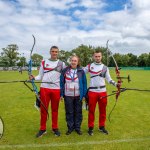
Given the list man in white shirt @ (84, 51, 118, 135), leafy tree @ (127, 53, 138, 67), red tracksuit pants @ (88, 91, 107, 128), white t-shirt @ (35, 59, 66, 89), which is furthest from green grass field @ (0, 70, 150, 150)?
leafy tree @ (127, 53, 138, 67)

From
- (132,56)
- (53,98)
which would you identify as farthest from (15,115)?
(132,56)

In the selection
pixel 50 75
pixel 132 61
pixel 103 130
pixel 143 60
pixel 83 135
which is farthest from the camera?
pixel 132 61

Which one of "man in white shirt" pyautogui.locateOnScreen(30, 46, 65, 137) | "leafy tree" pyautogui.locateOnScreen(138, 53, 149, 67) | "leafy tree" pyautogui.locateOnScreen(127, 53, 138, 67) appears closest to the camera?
"man in white shirt" pyautogui.locateOnScreen(30, 46, 65, 137)

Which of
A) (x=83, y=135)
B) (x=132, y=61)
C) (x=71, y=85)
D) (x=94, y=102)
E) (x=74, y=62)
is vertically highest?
(x=132, y=61)

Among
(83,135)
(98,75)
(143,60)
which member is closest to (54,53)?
(98,75)

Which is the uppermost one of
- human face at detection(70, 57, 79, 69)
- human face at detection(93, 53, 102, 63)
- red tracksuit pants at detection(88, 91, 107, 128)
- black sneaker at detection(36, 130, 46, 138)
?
human face at detection(93, 53, 102, 63)

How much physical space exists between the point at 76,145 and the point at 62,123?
2.04 meters

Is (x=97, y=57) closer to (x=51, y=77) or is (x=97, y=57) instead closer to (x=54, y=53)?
(x=54, y=53)

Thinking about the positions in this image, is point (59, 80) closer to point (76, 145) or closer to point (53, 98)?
point (53, 98)

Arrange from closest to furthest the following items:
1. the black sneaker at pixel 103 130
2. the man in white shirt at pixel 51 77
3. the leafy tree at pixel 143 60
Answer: the man in white shirt at pixel 51 77
the black sneaker at pixel 103 130
the leafy tree at pixel 143 60

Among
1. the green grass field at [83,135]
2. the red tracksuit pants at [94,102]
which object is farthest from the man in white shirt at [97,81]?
the green grass field at [83,135]

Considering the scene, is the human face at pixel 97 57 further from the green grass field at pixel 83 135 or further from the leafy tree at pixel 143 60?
the leafy tree at pixel 143 60

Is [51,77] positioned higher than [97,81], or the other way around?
[51,77]

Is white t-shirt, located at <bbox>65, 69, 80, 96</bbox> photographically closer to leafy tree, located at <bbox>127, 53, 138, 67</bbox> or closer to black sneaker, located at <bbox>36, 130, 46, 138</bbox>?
black sneaker, located at <bbox>36, 130, 46, 138</bbox>
